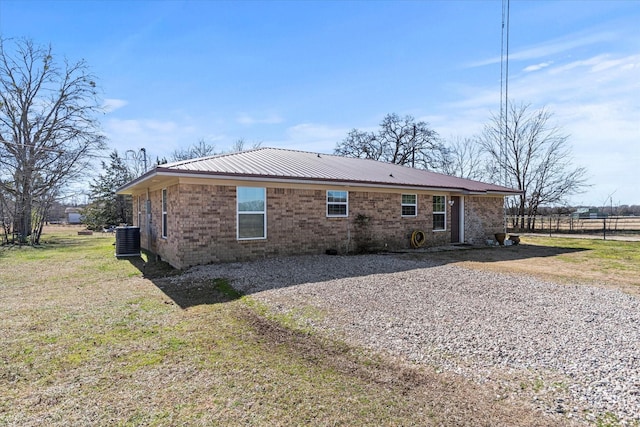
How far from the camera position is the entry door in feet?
51.3

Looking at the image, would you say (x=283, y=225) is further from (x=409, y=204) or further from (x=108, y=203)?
(x=108, y=203)

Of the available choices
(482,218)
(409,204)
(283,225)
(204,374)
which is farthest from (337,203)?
(204,374)

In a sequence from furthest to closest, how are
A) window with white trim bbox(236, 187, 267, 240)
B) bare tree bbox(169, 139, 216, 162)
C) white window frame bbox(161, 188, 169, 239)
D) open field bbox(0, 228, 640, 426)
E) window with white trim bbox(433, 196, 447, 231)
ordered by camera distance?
bare tree bbox(169, 139, 216, 162), window with white trim bbox(433, 196, 447, 231), white window frame bbox(161, 188, 169, 239), window with white trim bbox(236, 187, 267, 240), open field bbox(0, 228, 640, 426)

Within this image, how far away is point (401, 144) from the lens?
113ft

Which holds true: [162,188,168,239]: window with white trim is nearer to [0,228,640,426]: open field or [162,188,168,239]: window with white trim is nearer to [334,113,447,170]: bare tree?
[0,228,640,426]: open field

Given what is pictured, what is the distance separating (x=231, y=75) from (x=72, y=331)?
497 inches

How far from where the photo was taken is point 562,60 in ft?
43.1

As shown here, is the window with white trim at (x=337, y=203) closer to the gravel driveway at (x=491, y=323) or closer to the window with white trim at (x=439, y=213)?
the gravel driveway at (x=491, y=323)

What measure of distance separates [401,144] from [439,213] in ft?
68.0

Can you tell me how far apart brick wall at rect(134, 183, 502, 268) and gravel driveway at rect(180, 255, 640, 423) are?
1.02 meters

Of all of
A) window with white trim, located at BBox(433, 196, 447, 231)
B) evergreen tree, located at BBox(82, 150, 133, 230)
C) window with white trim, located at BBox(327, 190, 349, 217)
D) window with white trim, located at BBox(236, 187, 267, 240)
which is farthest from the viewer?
evergreen tree, located at BBox(82, 150, 133, 230)

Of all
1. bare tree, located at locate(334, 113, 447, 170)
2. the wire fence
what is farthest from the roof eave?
bare tree, located at locate(334, 113, 447, 170)

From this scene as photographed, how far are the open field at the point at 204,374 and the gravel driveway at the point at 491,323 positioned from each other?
31 cm

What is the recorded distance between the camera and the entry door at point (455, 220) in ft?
51.3
